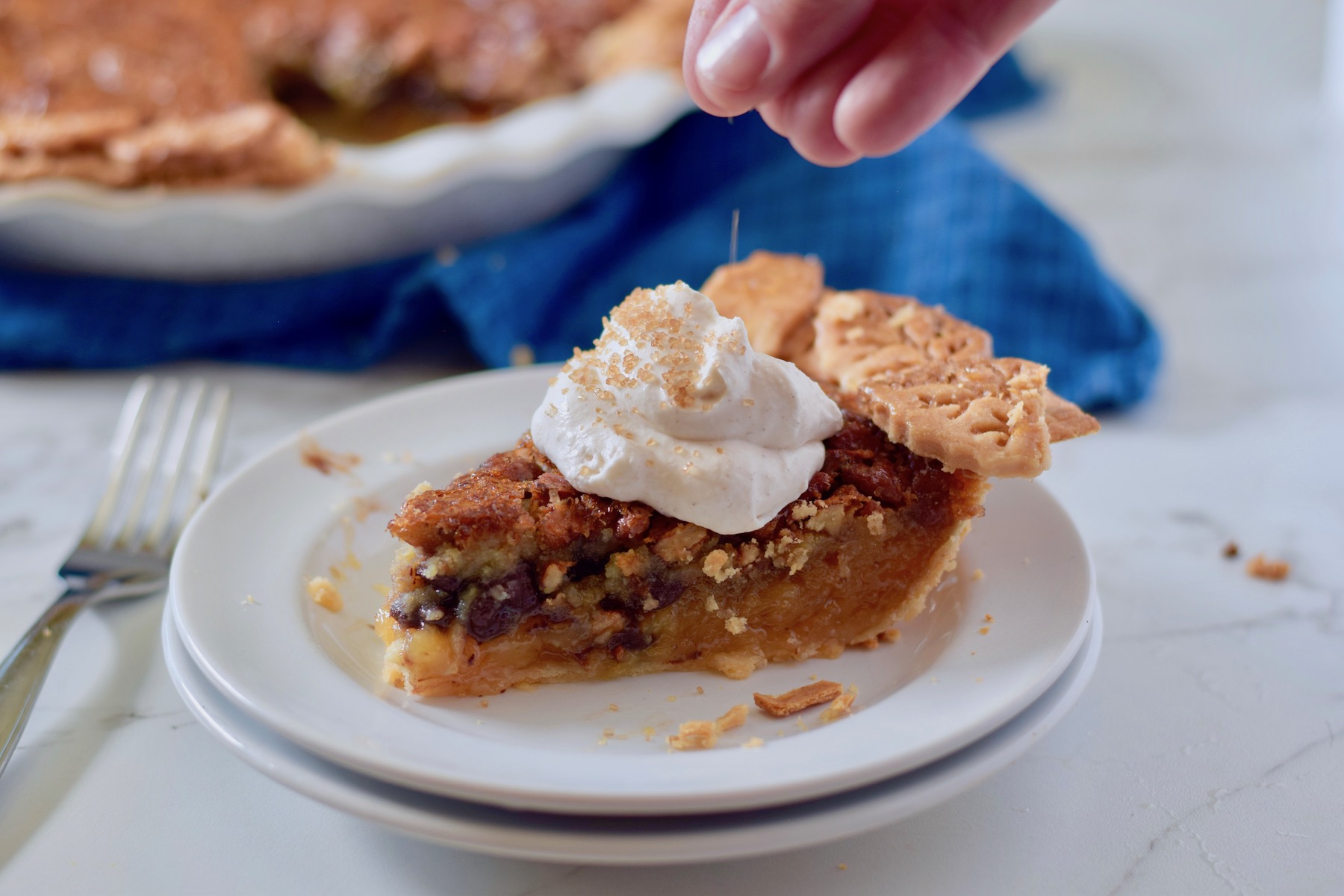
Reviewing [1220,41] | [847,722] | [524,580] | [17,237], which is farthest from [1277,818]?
[1220,41]

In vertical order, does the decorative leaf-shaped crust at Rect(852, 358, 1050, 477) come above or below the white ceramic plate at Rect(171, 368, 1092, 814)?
above

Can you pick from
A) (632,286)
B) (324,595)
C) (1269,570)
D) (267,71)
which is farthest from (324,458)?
(267,71)

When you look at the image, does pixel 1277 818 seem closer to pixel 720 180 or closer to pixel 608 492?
pixel 608 492

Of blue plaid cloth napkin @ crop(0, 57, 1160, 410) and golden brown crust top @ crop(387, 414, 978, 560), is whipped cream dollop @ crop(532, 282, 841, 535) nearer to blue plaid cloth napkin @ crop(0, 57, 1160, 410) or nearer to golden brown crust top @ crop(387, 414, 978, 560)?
golden brown crust top @ crop(387, 414, 978, 560)

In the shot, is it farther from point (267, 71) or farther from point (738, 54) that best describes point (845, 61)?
point (267, 71)

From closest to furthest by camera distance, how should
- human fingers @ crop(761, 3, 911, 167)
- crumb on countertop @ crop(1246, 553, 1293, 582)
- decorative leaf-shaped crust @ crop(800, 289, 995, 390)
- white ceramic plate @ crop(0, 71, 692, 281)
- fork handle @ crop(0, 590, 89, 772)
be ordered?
fork handle @ crop(0, 590, 89, 772)
human fingers @ crop(761, 3, 911, 167)
decorative leaf-shaped crust @ crop(800, 289, 995, 390)
crumb on countertop @ crop(1246, 553, 1293, 582)
white ceramic plate @ crop(0, 71, 692, 281)

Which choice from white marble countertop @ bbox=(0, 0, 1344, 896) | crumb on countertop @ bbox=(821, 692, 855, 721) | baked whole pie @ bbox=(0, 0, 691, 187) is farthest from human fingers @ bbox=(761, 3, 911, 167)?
baked whole pie @ bbox=(0, 0, 691, 187)

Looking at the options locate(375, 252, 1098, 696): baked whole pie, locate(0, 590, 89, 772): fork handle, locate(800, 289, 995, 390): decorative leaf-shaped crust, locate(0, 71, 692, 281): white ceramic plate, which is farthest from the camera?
locate(0, 71, 692, 281): white ceramic plate
